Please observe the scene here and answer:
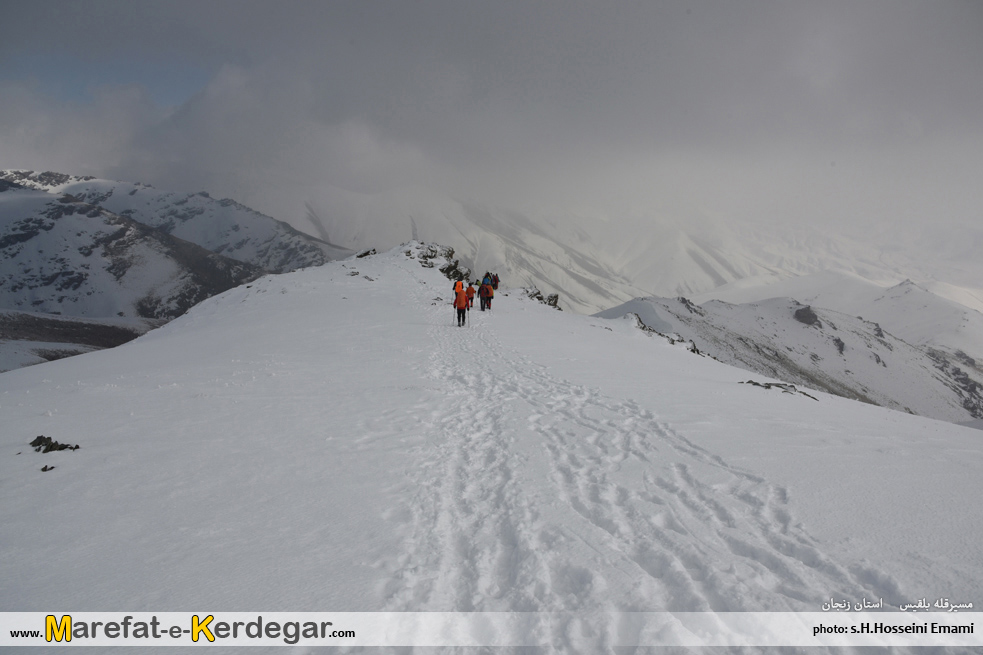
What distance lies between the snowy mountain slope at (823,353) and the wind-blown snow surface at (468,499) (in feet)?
428

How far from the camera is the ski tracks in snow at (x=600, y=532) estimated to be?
381 centimetres

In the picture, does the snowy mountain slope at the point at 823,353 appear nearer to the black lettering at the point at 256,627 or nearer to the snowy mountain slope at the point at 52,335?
the black lettering at the point at 256,627

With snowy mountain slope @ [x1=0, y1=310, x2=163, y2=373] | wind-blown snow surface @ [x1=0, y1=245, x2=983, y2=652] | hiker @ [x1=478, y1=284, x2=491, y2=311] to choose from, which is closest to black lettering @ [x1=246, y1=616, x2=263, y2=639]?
wind-blown snow surface @ [x1=0, y1=245, x2=983, y2=652]

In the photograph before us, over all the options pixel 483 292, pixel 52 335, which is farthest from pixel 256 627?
pixel 52 335

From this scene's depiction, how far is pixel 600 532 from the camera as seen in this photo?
482cm

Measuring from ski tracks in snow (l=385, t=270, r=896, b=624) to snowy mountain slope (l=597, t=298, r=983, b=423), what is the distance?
131867 millimetres

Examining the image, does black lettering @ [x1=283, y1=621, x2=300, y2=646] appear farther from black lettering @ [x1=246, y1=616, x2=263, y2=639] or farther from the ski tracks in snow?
the ski tracks in snow

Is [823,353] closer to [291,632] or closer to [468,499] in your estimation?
[468,499]

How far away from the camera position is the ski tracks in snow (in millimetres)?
3812

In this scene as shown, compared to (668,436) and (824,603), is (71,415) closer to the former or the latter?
(668,436)

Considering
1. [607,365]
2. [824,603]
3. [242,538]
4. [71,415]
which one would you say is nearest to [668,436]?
[824,603]

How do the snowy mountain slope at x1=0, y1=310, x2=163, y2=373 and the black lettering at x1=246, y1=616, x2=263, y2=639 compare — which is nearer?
the black lettering at x1=246, y1=616, x2=263, y2=639

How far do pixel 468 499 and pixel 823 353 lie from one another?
8040 inches

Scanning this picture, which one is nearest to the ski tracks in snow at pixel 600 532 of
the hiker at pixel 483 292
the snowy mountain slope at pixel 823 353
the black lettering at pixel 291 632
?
the black lettering at pixel 291 632
